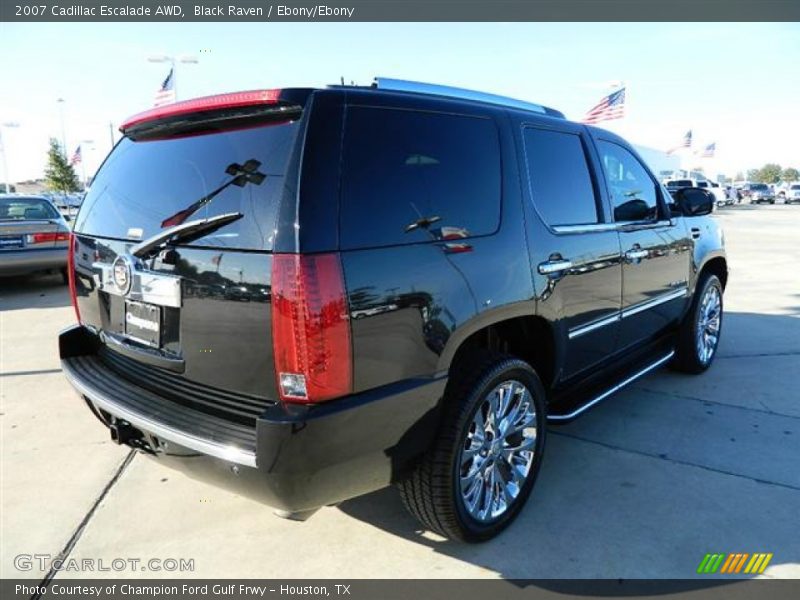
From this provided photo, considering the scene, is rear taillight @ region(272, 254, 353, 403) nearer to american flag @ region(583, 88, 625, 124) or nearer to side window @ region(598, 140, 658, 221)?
side window @ region(598, 140, 658, 221)

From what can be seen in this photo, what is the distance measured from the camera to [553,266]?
2.96m

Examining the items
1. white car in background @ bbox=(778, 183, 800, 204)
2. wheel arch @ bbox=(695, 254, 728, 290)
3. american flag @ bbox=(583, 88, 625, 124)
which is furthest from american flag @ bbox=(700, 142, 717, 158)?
wheel arch @ bbox=(695, 254, 728, 290)

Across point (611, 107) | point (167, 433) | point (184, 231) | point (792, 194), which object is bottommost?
point (167, 433)

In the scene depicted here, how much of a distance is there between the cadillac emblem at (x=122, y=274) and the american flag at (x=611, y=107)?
71.4 feet

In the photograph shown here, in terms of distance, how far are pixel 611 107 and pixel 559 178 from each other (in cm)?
2083

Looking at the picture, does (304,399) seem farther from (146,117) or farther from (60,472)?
(60,472)

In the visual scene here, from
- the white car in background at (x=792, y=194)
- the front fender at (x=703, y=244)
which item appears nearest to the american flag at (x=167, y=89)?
the front fender at (x=703, y=244)

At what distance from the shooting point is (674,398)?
4531 millimetres

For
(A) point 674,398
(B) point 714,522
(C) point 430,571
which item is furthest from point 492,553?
(A) point 674,398

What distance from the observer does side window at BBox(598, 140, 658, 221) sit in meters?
3.74

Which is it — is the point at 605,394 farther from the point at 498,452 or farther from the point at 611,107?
the point at 611,107

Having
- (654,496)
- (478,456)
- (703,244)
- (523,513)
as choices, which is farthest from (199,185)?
(703,244)

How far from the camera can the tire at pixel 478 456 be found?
247cm

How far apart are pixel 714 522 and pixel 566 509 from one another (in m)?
0.71
